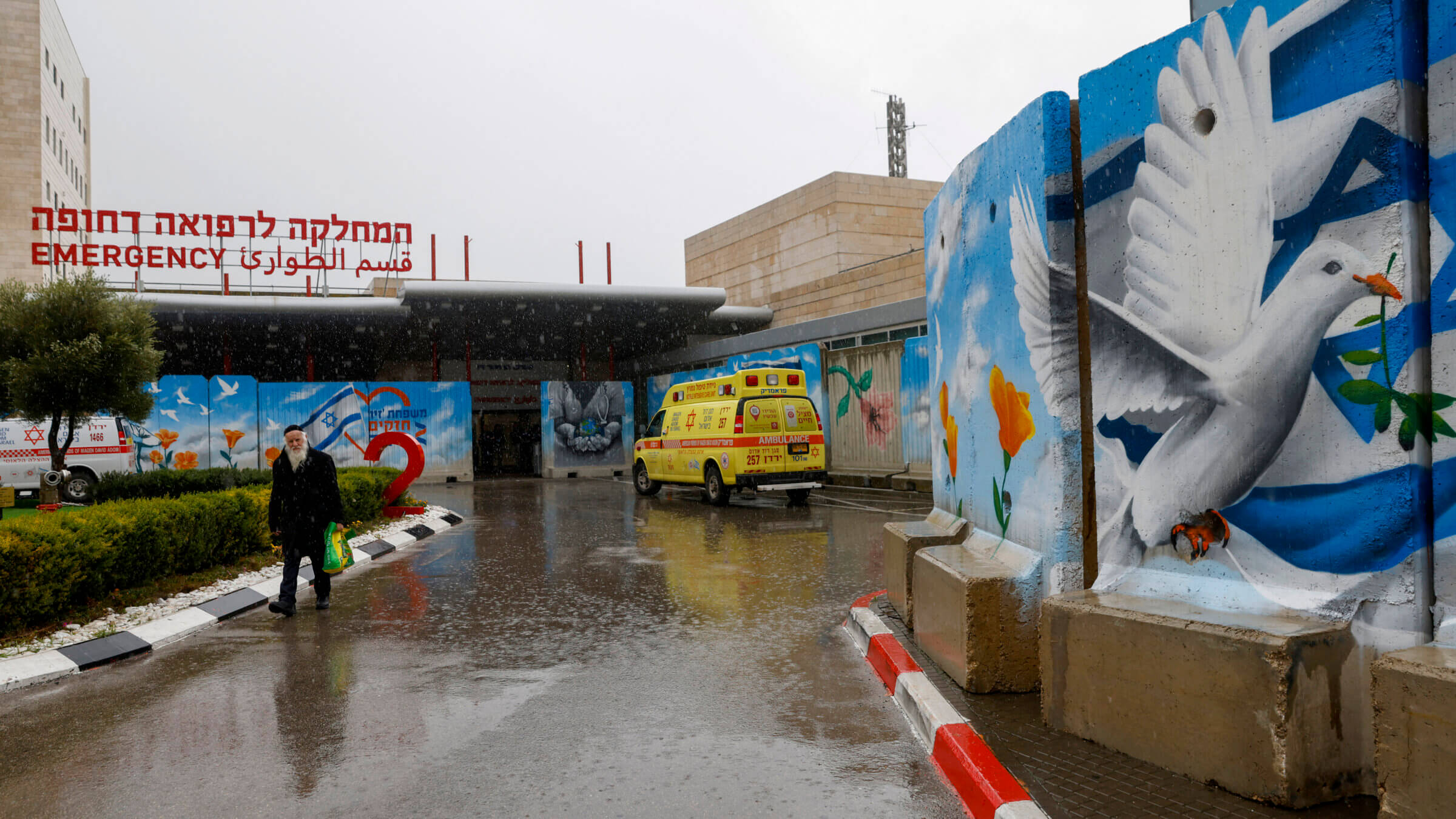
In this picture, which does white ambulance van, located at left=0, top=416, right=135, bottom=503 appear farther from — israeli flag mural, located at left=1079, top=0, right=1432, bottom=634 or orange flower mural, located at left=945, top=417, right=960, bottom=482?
israeli flag mural, located at left=1079, top=0, right=1432, bottom=634

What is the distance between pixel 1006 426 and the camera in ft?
17.7

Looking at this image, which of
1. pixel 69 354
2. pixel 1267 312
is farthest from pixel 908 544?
pixel 69 354

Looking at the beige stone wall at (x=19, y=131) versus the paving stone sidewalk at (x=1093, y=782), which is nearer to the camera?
the paving stone sidewalk at (x=1093, y=782)

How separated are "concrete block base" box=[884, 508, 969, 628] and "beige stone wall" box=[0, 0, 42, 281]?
4815cm

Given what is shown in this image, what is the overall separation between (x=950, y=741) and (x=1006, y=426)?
2.04 meters

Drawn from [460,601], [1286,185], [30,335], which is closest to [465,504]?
[30,335]

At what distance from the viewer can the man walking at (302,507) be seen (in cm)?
784

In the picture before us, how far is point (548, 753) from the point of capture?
421 cm

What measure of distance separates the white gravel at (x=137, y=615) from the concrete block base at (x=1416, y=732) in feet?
24.4

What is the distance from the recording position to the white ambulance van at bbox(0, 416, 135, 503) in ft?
62.5

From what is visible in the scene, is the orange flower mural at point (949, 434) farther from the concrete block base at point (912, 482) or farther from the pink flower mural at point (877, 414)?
the pink flower mural at point (877, 414)

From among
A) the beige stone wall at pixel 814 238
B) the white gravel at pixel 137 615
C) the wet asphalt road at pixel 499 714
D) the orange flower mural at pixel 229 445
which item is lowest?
the wet asphalt road at pixel 499 714

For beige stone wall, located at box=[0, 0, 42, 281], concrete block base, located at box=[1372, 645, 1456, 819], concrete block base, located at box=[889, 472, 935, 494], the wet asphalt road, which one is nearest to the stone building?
beige stone wall, located at box=[0, 0, 42, 281]

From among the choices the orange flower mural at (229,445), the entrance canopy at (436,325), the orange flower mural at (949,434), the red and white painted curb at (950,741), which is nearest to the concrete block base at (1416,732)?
the red and white painted curb at (950,741)
